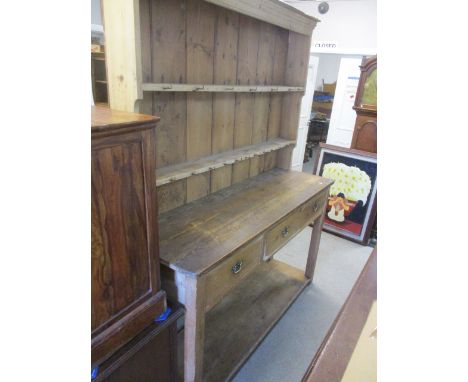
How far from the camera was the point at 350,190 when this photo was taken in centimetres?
295

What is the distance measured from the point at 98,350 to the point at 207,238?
557mm

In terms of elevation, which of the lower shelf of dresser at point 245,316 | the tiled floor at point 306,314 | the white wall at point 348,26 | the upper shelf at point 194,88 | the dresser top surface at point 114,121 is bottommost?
the tiled floor at point 306,314

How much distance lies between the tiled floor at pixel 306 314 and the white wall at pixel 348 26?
3181mm

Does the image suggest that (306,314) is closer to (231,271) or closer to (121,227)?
(231,271)

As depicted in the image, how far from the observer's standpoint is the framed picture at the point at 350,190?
2836 millimetres

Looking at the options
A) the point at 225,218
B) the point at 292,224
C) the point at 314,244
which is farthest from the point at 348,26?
the point at 225,218

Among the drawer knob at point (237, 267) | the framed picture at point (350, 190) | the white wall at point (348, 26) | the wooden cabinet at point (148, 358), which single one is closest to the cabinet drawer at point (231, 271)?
the drawer knob at point (237, 267)

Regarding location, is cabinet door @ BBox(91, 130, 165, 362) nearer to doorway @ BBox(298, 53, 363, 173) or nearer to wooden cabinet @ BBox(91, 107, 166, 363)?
wooden cabinet @ BBox(91, 107, 166, 363)

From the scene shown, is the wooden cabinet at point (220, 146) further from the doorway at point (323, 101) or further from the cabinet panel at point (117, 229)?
the doorway at point (323, 101)

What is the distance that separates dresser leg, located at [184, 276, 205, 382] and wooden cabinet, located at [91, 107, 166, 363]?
0.53ft

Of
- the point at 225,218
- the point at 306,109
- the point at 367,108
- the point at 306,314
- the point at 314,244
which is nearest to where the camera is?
the point at 225,218

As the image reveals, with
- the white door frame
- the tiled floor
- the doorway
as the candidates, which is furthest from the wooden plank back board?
the doorway

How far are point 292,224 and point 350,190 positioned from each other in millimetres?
1478
